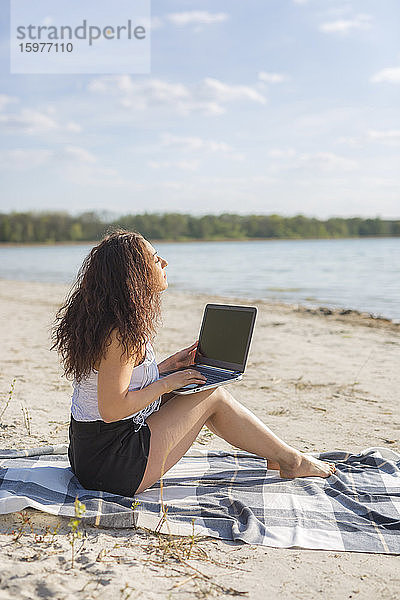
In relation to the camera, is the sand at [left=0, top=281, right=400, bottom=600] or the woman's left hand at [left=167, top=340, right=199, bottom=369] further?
the woman's left hand at [left=167, top=340, right=199, bottom=369]

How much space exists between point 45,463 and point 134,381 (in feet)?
3.07

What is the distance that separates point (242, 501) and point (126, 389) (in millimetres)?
939

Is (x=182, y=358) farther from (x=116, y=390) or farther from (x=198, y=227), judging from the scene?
(x=198, y=227)

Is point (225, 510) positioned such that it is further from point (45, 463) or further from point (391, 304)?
point (391, 304)

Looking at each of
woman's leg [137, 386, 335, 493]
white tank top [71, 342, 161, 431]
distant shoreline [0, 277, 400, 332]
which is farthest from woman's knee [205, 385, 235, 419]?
distant shoreline [0, 277, 400, 332]

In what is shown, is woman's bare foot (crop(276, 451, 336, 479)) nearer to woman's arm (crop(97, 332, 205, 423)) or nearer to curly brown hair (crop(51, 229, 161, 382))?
woman's arm (crop(97, 332, 205, 423))

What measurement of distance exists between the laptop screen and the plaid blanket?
70 cm

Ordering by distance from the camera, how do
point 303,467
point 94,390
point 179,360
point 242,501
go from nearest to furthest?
point 94,390 < point 242,501 < point 303,467 < point 179,360

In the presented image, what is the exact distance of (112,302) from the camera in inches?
113

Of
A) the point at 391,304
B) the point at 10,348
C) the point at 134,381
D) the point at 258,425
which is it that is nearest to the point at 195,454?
the point at 258,425

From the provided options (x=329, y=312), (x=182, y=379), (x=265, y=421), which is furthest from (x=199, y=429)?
(x=329, y=312)

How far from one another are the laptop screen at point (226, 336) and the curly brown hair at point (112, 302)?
26.2 inches

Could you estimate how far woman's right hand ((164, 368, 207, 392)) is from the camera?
305 centimetres

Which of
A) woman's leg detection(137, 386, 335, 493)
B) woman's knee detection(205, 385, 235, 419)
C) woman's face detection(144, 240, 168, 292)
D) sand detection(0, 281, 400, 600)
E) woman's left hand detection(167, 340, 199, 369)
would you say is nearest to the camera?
sand detection(0, 281, 400, 600)
